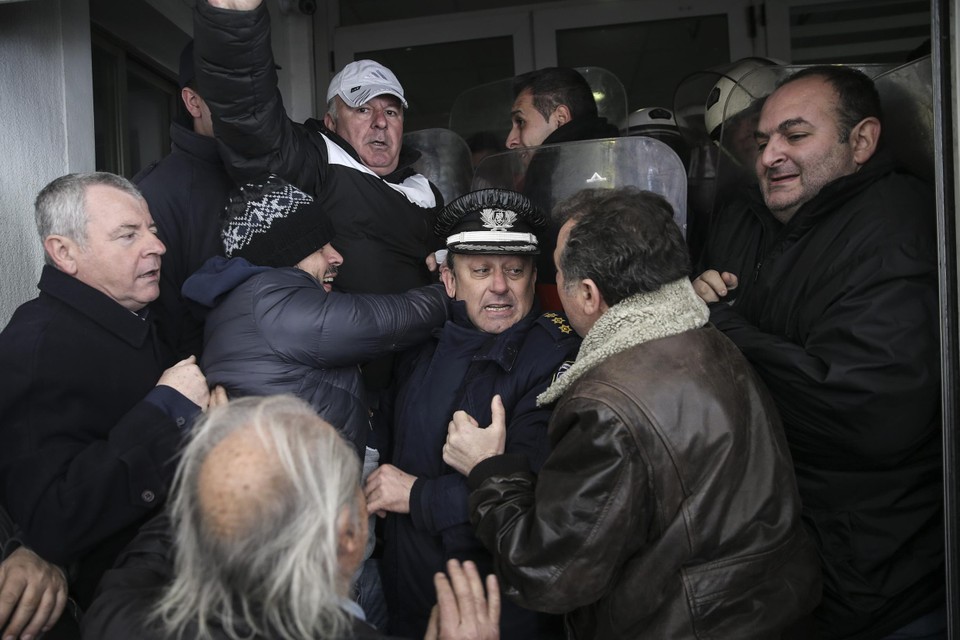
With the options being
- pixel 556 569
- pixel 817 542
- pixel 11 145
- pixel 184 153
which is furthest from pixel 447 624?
pixel 11 145

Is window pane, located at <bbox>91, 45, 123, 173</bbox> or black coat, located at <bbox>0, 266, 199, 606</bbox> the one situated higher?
window pane, located at <bbox>91, 45, 123, 173</bbox>

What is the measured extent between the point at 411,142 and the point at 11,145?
1.76 metres

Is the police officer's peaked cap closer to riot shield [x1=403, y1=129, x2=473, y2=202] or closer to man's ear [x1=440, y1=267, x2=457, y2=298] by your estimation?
man's ear [x1=440, y1=267, x2=457, y2=298]

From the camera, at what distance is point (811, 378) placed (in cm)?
197

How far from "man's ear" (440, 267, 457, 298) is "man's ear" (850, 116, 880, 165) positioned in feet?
4.21

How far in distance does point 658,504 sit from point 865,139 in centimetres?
142

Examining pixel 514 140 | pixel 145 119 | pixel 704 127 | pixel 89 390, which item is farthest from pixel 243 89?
pixel 145 119

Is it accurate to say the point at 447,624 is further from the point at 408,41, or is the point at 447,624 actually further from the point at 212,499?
the point at 408,41

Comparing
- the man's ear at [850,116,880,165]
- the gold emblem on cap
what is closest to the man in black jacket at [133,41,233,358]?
the gold emblem on cap

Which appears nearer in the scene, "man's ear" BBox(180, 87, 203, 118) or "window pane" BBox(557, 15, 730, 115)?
"man's ear" BBox(180, 87, 203, 118)

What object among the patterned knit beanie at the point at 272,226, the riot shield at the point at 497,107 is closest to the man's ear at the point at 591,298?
the patterned knit beanie at the point at 272,226

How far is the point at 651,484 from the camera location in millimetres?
1677

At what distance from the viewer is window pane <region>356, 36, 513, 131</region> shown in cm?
538

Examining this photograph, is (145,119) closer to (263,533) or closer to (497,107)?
(497,107)
